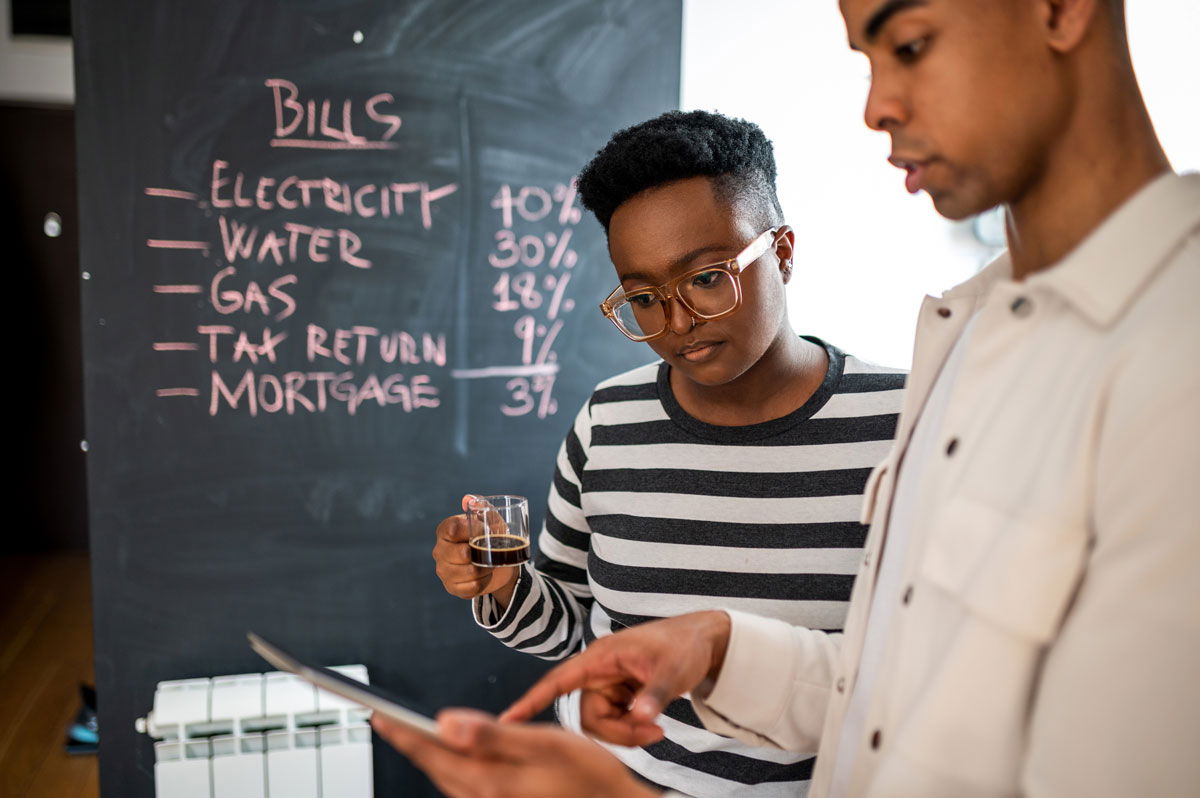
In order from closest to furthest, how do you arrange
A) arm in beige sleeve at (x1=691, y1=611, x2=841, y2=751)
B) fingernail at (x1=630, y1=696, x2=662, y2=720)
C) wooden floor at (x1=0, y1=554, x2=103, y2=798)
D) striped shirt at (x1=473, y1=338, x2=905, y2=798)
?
fingernail at (x1=630, y1=696, x2=662, y2=720)
arm in beige sleeve at (x1=691, y1=611, x2=841, y2=751)
striped shirt at (x1=473, y1=338, x2=905, y2=798)
wooden floor at (x1=0, y1=554, x2=103, y2=798)

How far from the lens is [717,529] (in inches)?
54.0

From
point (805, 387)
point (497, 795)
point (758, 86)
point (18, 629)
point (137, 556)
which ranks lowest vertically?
point (18, 629)

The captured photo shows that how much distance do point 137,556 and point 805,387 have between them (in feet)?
5.61

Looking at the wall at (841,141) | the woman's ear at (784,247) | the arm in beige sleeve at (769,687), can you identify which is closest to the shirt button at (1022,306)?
the arm in beige sleeve at (769,687)

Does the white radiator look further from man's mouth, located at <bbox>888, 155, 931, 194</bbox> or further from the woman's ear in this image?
man's mouth, located at <bbox>888, 155, 931, 194</bbox>

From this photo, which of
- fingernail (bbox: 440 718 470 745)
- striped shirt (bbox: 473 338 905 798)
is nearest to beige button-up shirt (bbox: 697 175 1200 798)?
fingernail (bbox: 440 718 470 745)

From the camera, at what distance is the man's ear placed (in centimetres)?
60

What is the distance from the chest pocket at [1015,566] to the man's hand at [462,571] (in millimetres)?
878

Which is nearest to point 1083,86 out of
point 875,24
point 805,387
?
point 875,24

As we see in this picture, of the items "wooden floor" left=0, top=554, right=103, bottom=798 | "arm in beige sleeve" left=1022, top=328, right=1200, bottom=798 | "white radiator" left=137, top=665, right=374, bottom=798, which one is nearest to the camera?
"arm in beige sleeve" left=1022, top=328, right=1200, bottom=798

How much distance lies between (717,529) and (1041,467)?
81cm

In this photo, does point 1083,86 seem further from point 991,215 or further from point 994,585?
point 991,215

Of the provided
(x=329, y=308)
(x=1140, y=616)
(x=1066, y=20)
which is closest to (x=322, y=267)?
(x=329, y=308)

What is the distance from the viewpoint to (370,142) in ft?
7.10
